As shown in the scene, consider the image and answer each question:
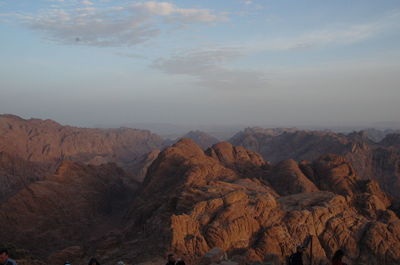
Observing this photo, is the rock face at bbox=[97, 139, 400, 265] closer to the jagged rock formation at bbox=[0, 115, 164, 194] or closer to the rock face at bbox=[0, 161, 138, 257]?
the rock face at bbox=[0, 161, 138, 257]

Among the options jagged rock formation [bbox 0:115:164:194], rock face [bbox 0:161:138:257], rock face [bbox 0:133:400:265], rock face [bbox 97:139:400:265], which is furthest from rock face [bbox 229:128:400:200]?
jagged rock formation [bbox 0:115:164:194]

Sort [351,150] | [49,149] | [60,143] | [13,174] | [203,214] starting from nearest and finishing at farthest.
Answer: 1. [203,214]
2. [13,174]
3. [351,150]
4. [49,149]
5. [60,143]

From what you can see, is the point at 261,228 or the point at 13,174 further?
the point at 13,174

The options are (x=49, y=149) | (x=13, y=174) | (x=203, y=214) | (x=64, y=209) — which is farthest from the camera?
(x=49, y=149)

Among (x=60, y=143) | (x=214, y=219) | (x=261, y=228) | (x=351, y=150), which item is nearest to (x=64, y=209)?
(x=214, y=219)

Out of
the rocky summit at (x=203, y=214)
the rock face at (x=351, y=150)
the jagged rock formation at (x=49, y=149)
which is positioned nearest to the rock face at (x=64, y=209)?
the rocky summit at (x=203, y=214)

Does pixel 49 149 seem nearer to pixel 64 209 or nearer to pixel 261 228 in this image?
pixel 64 209

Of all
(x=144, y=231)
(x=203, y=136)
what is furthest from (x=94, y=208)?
(x=203, y=136)

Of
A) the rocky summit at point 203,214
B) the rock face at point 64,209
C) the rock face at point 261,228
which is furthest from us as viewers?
the rock face at point 64,209

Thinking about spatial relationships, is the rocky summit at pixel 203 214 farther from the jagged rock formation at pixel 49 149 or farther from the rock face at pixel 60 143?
the rock face at pixel 60 143
